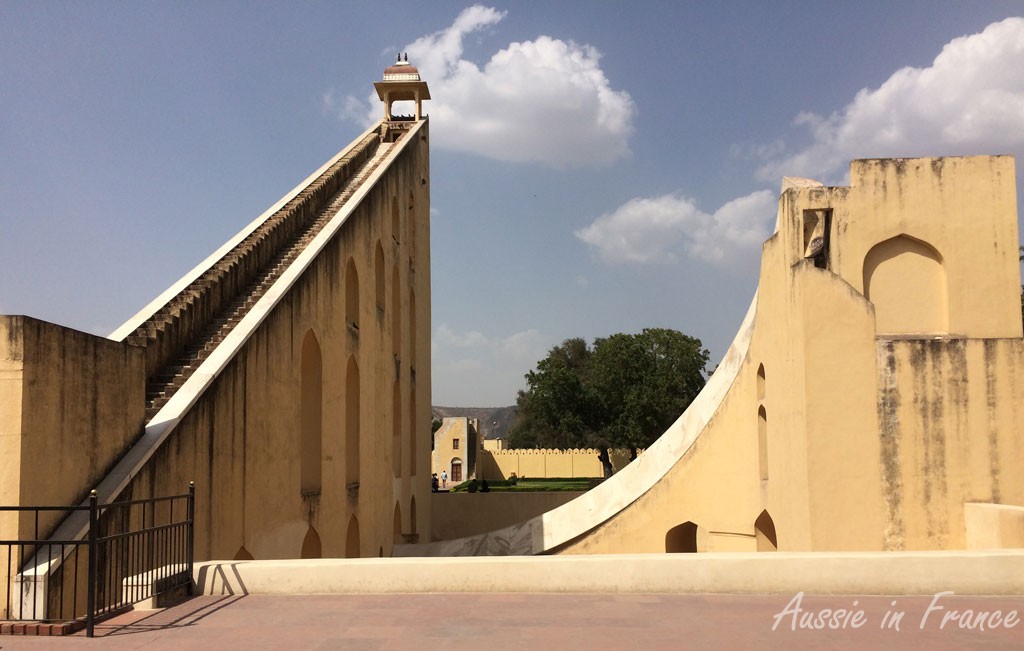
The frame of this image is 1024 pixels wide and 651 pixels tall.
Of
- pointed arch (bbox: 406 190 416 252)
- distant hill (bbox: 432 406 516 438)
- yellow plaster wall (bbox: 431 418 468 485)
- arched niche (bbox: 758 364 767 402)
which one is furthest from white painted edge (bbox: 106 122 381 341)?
distant hill (bbox: 432 406 516 438)

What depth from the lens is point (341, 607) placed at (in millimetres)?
4691

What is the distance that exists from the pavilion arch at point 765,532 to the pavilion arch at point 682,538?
1217 mm

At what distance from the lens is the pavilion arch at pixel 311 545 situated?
9.51 metres

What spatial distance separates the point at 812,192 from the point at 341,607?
23.4 ft

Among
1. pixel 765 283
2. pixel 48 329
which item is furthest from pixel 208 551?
pixel 765 283

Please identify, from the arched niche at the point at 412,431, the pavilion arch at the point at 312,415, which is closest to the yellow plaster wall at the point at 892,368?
the pavilion arch at the point at 312,415

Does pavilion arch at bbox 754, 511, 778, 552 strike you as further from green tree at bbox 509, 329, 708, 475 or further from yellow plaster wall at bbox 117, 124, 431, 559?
green tree at bbox 509, 329, 708, 475

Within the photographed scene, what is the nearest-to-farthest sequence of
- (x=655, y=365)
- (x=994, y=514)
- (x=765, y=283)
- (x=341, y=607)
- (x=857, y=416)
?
(x=341, y=607)
(x=994, y=514)
(x=857, y=416)
(x=765, y=283)
(x=655, y=365)

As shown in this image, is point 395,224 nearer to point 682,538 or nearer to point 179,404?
point 682,538

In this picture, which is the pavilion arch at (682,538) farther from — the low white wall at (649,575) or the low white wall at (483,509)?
the low white wall at (649,575)

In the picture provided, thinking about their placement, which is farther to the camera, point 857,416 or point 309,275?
point 309,275

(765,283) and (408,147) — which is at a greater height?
(408,147)

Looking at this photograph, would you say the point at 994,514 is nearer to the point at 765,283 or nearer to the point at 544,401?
the point at 765,283

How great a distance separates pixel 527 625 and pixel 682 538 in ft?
30.6
